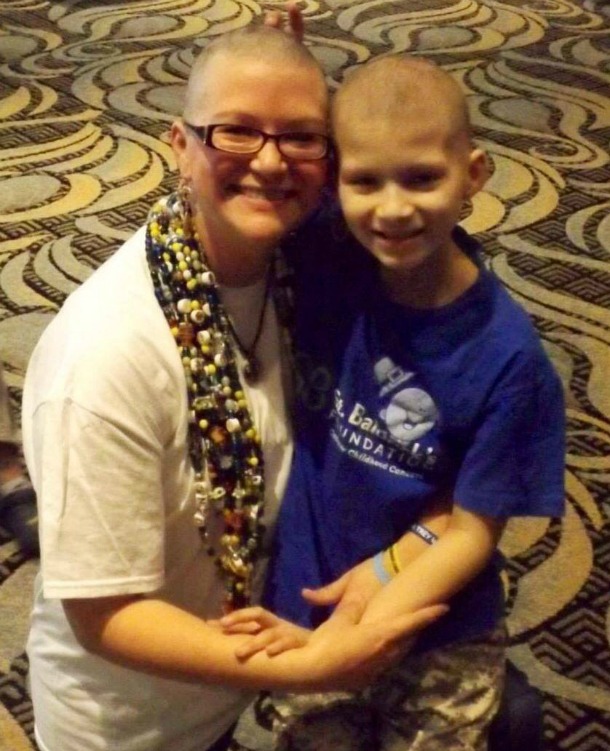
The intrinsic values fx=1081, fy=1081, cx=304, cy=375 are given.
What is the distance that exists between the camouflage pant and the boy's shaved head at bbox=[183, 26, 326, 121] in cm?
51

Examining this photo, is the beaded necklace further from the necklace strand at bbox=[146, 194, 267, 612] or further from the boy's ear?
the boy's ear

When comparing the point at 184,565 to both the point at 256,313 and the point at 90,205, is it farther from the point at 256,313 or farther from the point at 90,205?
the point at 90,205

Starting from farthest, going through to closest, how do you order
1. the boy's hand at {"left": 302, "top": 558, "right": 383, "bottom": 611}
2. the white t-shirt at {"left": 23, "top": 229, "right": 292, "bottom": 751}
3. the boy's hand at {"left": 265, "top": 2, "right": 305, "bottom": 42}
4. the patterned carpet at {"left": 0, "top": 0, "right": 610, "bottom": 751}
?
1. the patterned carpet at {"left": 0, "top": 0, "right": 610, "bottom": 751}
2. the boy's hand at {"left": 265, "top": 2, "right": 305, "bottom": 42}
3. the boy's hand at {"left": 302, "top": 558, "right": 383, "bottom": 611}
4. the white t-shirt at {"left": 23, "top": 229, "right": 292, "bottom": 751}

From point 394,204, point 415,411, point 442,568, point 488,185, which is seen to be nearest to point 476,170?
point 394,204

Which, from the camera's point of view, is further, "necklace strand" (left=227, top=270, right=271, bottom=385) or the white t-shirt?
"necklace strand" (left=227, top=270, right=271, bottom=385)

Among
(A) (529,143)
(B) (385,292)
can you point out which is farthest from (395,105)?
(A) (529,143)

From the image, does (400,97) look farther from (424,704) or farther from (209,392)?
(424,704)

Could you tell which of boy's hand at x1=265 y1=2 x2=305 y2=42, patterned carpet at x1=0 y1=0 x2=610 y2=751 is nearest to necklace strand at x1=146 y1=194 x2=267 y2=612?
boy's hand at x1=265 y1=2 x2=305 y2=42

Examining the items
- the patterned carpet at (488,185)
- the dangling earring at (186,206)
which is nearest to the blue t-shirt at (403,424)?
the dangling earring at (186,206)

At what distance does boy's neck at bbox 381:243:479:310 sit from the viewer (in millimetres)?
891

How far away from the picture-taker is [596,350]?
6.56 feet

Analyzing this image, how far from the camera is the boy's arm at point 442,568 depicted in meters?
0.88

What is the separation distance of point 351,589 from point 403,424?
0.50ft

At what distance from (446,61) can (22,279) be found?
5.55 feet
